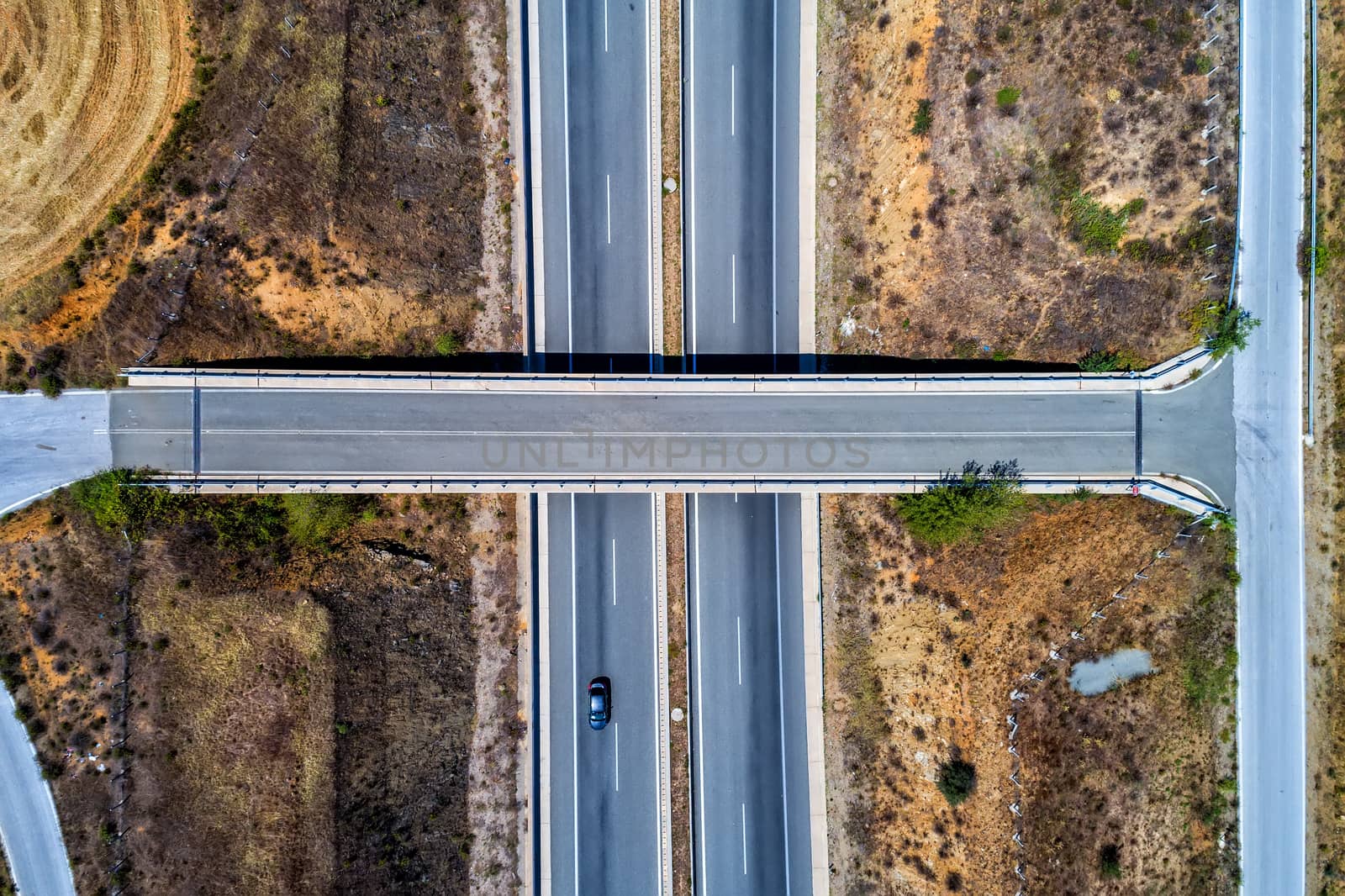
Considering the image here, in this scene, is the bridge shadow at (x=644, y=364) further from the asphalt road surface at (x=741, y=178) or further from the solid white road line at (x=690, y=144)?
the solid white road line at (x=690, y=144)

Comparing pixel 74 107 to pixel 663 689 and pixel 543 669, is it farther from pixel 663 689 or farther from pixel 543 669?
pixel 663 689

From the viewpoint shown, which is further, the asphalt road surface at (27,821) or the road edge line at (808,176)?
the road edge line at (808,176)

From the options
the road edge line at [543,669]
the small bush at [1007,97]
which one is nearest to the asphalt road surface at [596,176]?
the road edge line at [543,669]

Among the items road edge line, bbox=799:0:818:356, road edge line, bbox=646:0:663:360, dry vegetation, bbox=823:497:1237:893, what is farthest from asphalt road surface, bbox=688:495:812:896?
road edge line, bbox=646:0:663:360

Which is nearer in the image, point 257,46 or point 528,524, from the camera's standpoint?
point 257,46

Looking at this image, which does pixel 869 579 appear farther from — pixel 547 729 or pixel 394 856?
pixel 394 856

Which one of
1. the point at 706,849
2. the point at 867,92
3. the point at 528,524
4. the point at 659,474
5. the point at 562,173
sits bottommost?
the point at 706,849

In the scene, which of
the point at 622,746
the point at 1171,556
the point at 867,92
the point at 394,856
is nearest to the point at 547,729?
the point at 622,746
